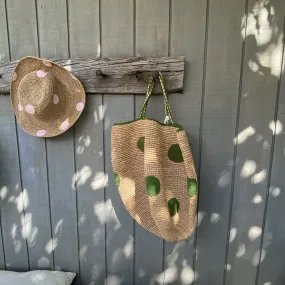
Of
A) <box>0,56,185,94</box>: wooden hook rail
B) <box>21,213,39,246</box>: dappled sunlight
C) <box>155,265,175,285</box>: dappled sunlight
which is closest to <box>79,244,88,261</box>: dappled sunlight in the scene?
<box>21,213,39,246</box>: dappled sunlight

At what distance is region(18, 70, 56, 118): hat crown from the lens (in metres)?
1.04

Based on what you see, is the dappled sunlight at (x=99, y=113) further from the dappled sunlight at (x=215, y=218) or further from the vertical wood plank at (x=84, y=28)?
the dappled sunlight at (x=215, y=218)

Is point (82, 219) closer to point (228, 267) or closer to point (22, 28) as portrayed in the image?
point (228, 267)

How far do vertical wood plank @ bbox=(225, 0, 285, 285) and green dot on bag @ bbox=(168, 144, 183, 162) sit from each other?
0.23 meters

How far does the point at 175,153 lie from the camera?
103 centimetres

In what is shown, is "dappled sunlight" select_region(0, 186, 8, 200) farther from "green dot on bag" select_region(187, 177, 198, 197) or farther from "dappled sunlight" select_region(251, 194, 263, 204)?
"dappled sunlight" select_region(251, 194, 263, 204)

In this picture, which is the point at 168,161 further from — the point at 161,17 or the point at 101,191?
the point at 161,17

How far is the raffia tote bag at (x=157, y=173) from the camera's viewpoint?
3.29 ft

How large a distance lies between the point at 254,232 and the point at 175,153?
48 centimetres

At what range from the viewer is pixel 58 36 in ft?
3.54

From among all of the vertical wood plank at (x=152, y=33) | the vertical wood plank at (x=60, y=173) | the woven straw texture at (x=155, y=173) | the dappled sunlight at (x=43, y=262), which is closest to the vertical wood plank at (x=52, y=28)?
the vertical wood plank at (x=60, y=173)

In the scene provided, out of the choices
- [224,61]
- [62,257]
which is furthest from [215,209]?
[62,257]

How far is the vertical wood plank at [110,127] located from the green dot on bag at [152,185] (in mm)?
206

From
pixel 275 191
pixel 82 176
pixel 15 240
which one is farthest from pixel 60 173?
pixel 275 191
